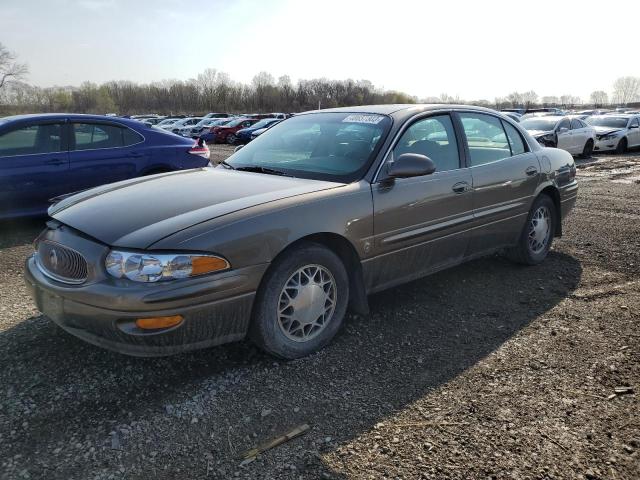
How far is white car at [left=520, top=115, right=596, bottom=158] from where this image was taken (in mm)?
15734

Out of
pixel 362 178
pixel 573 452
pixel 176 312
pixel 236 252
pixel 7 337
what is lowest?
pixel 573 452

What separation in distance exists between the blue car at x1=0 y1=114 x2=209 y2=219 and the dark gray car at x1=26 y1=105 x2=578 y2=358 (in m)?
3.09

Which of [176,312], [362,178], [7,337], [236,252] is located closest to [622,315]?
[362,178]

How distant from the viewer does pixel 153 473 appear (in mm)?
2262

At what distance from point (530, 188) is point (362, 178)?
7.20 ft

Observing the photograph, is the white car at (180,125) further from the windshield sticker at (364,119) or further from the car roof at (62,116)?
the windshield sticker at (364,119)

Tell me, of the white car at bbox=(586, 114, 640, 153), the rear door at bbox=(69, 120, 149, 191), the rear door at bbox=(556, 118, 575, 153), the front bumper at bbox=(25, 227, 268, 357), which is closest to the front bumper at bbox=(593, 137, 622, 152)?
the white car at bbox=(586, 114, 640, 153)

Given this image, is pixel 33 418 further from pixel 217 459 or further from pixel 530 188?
pixel 530 188

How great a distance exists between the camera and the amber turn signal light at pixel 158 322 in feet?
8.61

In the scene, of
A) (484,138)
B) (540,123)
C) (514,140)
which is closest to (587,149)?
(540,123)

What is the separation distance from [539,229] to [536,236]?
0.09 m

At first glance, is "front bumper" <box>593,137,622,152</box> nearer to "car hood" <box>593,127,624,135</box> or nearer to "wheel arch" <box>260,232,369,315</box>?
"car hood" <box>593,127,624,135</box>

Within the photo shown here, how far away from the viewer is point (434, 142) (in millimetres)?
4070

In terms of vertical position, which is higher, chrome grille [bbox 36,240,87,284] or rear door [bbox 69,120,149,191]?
rear door [bbox 69,120,149,191]
